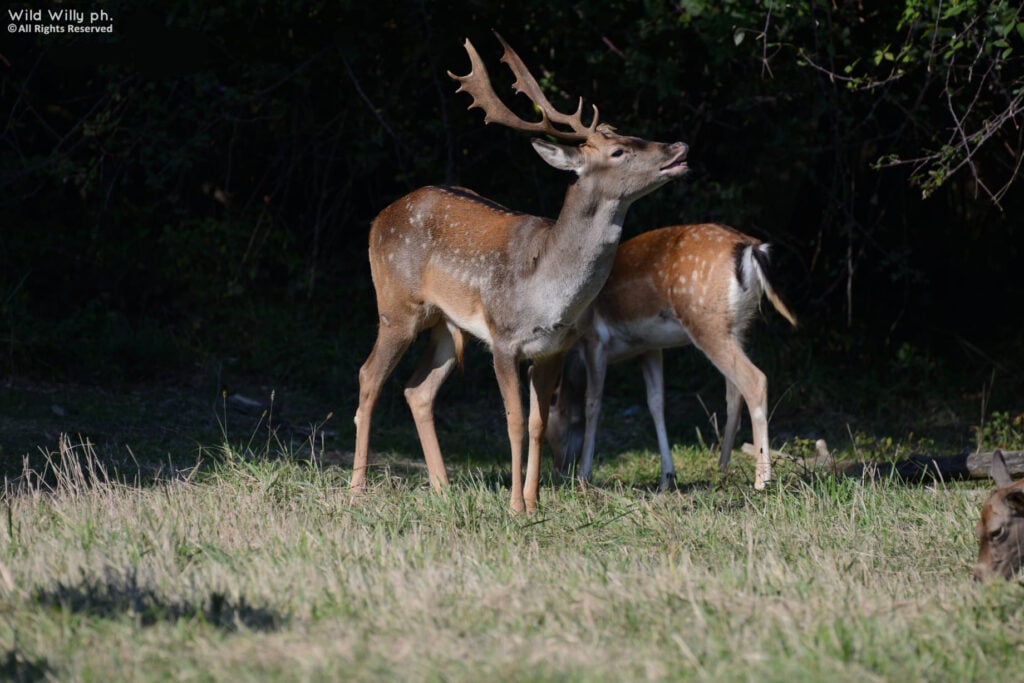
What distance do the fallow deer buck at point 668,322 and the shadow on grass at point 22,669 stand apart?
454 cm

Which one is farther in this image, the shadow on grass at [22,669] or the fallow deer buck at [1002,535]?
the fallow deer buck at [1002,535]

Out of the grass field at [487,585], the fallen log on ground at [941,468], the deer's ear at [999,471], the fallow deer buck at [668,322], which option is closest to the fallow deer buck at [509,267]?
the grass field at [487,585]

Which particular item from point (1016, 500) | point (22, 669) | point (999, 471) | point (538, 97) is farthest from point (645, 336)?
point (22, 669)

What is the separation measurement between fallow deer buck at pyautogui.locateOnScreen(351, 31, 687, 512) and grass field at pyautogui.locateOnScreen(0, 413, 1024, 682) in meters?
0.68

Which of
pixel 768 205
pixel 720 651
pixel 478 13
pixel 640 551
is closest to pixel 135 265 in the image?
pixel 478 13

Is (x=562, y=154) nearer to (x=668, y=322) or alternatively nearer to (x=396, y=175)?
(x=668, y=322)

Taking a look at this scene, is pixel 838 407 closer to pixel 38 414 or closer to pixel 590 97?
pixel 590 97

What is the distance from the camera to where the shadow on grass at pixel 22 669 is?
3.97 metres

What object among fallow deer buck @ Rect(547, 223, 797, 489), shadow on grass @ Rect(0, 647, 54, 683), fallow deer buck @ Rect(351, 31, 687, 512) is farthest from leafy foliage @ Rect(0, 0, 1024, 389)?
shadow on grass @ Rect(0, 647, 54, 683)

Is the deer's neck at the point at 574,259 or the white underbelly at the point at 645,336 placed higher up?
the deer's neck at the point at 574,259

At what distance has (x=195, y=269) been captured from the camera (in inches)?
459

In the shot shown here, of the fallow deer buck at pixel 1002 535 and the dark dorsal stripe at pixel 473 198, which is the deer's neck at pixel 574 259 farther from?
the fallow deer buck at pixel 1002 535

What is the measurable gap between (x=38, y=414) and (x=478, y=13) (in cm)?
418

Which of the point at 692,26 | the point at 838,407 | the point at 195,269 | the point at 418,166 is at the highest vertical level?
the point at 692,26
